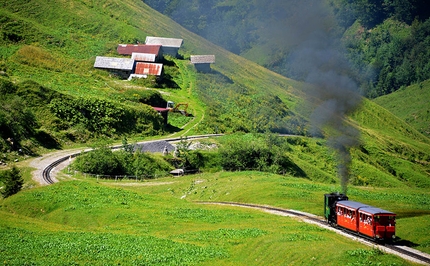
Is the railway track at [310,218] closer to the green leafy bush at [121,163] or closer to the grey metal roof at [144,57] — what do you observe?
the green leafy bush at [121,163]

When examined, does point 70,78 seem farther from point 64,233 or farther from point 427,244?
point 427,244

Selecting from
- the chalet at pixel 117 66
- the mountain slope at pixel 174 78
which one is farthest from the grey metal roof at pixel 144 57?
the mountain slope at pixel 174 78

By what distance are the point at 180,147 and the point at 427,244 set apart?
166 ft

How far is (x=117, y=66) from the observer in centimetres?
12344

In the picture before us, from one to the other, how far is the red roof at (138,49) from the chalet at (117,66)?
1001cm

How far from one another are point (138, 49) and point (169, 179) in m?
70.1

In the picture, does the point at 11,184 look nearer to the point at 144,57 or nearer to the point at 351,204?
the point at 351,204

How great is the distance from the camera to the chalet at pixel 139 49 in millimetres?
134000

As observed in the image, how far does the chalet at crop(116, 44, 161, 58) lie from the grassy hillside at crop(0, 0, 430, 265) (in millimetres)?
2867

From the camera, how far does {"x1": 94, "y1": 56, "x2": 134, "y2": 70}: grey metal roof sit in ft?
404

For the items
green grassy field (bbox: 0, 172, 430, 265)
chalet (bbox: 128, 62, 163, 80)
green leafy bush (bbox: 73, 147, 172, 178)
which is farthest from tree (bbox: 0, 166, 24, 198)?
chalet (bbox: 128, 62, 163, 80)

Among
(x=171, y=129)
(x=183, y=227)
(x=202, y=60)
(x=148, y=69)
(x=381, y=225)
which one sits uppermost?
(x=202, y=60)

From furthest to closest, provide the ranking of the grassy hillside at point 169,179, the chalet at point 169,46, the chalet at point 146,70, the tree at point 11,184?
the chalet at point 169,46 < the chalet at point 146,70 < the tree at point 11,184 < the grassy hillside at point 169,179

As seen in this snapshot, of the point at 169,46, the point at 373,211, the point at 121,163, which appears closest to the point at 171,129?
the point at 121,163
